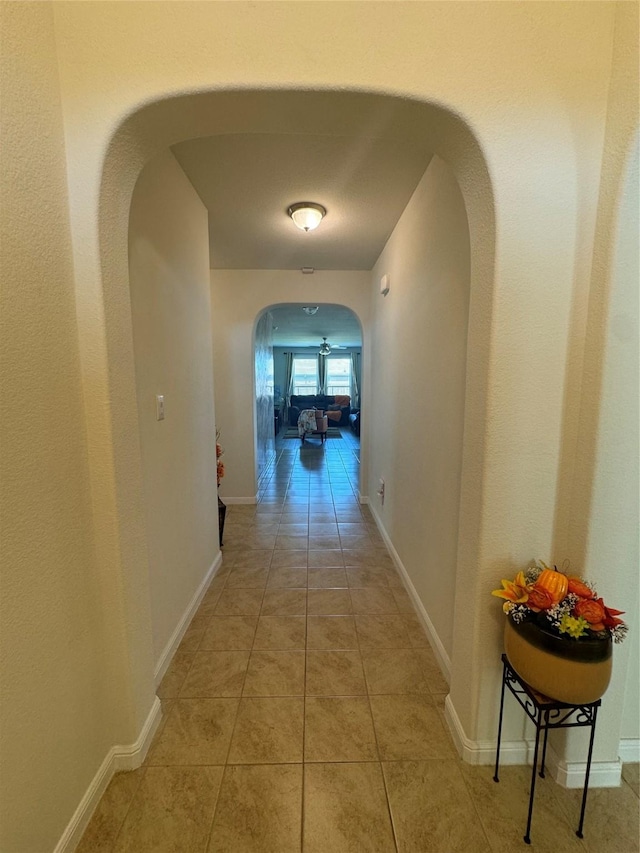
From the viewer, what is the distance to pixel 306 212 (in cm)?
222

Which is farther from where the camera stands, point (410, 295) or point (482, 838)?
point (410, 295)

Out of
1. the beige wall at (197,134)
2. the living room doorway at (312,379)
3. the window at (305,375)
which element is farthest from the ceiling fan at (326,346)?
the beige wall at (197,134)

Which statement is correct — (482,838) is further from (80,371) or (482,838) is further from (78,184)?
(78,184)

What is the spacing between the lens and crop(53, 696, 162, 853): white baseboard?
99 cm

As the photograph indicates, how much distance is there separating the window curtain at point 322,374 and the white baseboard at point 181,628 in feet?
30.6

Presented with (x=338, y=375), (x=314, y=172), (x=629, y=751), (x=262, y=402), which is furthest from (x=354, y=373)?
(x=629, y=751)

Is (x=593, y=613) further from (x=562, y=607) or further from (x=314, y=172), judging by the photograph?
(x=314, y=172)

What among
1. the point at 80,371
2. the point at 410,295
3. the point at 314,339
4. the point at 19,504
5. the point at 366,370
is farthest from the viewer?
the point at 314,339

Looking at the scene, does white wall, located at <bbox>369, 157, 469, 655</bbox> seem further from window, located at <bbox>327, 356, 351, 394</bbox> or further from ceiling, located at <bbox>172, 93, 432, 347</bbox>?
window, located at <bbox>327, 356, 351, 394</bbox>

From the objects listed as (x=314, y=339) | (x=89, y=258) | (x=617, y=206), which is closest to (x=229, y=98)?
(x=89, y=258)

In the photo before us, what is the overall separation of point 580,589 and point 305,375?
1080 cm

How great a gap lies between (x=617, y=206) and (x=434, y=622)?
180cm

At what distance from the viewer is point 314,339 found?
929cm

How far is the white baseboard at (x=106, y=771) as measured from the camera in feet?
3.26
